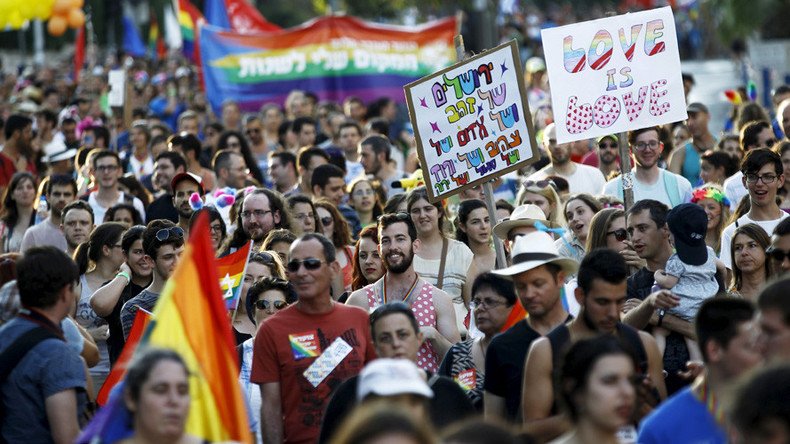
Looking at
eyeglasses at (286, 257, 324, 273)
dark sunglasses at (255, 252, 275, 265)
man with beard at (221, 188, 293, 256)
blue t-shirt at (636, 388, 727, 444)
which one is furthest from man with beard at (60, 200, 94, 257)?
blue t-shirt at (636, 388, 727, 444)

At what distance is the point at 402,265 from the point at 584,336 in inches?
113

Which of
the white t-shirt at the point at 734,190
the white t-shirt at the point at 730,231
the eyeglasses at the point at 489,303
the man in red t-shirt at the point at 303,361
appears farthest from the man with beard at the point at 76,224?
the white t-shirt at the point at 734,190

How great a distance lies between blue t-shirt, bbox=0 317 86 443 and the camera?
6.34 metres

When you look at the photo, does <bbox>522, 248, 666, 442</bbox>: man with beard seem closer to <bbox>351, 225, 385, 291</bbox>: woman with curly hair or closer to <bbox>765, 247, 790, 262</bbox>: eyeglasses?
<bbox>765, 247, 790, 262</bbox>: eyeglasses

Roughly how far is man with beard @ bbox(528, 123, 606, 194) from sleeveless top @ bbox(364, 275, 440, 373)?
4194mm

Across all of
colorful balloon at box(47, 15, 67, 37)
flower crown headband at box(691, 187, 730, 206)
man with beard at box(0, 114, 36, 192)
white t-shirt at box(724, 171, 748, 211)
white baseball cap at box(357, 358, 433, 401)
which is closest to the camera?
white baseball cap at box(357, 358, 433, 401)

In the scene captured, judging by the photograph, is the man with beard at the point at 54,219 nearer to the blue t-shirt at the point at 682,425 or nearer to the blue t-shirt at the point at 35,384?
the blue t-shirt at the point at 35,384

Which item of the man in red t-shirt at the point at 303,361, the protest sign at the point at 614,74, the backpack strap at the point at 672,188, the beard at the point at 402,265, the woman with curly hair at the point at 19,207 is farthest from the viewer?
the woman with curly hair at the point at 19,207

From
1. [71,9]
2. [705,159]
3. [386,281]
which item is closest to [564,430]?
[386,281]

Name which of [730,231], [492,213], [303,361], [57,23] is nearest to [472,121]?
[492,213]

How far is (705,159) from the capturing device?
41.1 feet

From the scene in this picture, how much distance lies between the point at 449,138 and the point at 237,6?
14490 millimetres

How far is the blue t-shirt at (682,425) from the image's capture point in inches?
219

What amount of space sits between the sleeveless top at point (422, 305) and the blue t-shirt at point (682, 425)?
9.06 feet
